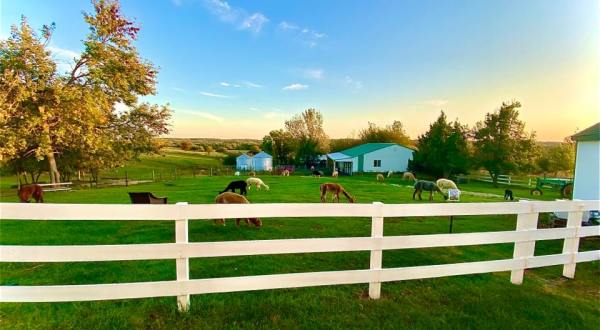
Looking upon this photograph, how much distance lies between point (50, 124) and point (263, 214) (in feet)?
71.4

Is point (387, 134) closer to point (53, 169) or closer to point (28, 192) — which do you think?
point (53, 169)

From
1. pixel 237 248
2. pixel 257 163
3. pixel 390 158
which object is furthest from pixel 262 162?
pixel 237 248

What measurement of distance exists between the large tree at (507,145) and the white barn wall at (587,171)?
2638 centimetres

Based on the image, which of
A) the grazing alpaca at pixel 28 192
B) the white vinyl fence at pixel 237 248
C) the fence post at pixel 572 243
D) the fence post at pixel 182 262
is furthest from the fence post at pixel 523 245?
the grazing alpaca at pixel 28 192

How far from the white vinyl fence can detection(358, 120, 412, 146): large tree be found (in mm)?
57545

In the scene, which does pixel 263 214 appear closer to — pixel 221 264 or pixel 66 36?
pixel 221 264

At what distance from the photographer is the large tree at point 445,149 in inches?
1331

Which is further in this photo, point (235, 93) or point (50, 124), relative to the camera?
point (235, 93)

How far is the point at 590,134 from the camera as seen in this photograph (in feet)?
26.0

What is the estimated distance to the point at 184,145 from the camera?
82.0m

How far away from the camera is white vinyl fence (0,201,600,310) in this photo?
8.44ft

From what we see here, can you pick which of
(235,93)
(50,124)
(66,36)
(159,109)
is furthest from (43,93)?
(235,93)

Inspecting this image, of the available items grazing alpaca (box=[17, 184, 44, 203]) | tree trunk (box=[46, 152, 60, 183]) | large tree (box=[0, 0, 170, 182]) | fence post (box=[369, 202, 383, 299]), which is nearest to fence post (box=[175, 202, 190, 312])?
fence post (box=[369, 202, 383, 299])

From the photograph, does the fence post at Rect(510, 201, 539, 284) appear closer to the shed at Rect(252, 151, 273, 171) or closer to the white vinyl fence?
the white vinyl fence
